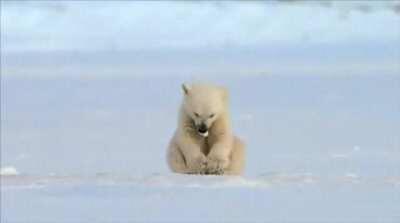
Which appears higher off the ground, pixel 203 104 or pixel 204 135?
pixel 203 104

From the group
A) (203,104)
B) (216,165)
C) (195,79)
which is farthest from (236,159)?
(195,79)

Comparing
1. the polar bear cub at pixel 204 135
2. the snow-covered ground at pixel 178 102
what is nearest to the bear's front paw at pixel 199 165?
the polar bear cub at pixel 204 135

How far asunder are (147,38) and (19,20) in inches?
81.9

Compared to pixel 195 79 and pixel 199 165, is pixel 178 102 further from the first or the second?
pixel 199 165

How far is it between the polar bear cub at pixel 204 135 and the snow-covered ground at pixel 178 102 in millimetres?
317

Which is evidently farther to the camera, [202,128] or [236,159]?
[236,159]

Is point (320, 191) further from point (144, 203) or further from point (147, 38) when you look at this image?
point (147, 38)

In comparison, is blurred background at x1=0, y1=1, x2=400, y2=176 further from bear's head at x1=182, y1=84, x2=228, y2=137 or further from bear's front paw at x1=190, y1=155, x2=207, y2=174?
bear's head at x1=182, y1=84, x2=228, y2=137

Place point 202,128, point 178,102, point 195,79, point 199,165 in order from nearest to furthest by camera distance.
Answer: point 202,128
point 199,165
point 178,102
point 195,79

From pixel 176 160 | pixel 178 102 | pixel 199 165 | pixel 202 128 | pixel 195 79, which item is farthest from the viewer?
pixel 195 79

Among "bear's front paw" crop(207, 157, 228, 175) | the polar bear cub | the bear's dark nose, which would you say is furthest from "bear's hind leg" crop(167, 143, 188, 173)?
the bear's dark nose

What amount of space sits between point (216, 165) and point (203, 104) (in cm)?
30

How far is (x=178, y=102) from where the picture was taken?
10.3 metres

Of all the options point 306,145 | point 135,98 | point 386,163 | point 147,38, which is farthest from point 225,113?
point 147,38
